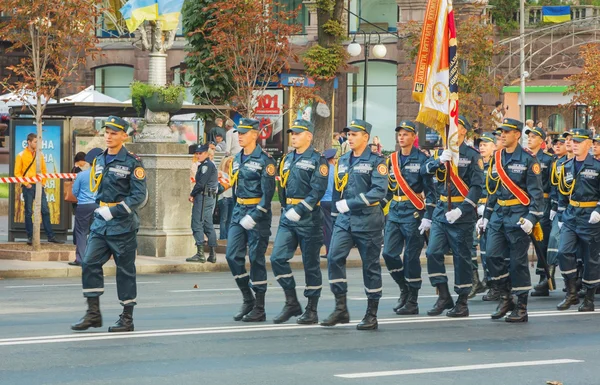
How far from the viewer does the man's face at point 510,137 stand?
13.6 meters

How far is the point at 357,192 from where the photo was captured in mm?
12703

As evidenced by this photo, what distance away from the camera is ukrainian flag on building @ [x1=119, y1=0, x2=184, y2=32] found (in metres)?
22.0

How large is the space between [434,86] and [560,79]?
28.4 metres

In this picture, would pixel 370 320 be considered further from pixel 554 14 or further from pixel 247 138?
pixel 554 14

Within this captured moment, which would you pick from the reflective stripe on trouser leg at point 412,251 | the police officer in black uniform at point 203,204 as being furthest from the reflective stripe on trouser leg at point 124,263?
the police officer in black uniform at point 203,204

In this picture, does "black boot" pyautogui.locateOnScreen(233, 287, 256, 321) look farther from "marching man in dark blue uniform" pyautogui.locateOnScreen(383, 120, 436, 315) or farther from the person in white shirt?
the person in white shirt

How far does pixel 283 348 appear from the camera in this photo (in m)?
11.1

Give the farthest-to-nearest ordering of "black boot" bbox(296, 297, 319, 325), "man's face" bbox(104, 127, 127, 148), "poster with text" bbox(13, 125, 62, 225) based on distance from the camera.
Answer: "poster with text" bbox(13, 125, 62, 225)
"black boot" bbox(296, 297, 319, 325)
"man's face" bbox(104, 127, 127, 148)

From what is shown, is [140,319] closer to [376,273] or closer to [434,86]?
[376,273]

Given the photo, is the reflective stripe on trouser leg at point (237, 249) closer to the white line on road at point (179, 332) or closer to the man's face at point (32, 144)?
the white line on road at point (179, 332)

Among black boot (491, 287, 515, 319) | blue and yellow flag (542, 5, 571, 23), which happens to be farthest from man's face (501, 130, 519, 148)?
blue and yellow flag (542, 5, 571, 23)

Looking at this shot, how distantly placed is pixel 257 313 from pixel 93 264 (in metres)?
1.84

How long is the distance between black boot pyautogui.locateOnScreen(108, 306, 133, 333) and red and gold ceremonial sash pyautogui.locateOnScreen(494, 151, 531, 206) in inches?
163

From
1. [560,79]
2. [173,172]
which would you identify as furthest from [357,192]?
[560,79]
